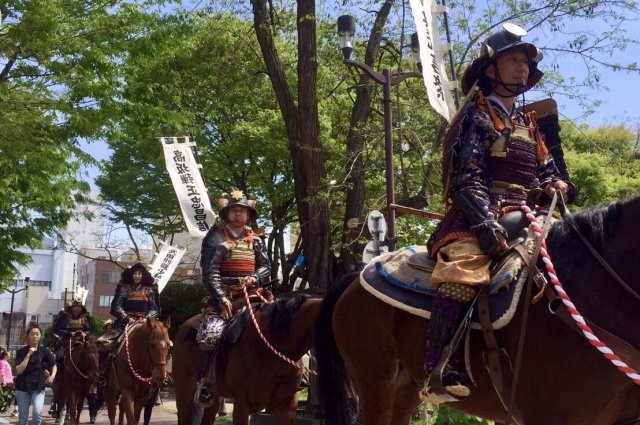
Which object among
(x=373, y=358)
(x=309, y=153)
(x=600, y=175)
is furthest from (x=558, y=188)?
(x=600, y=175)

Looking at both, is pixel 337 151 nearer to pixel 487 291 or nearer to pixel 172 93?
pixel 172 93

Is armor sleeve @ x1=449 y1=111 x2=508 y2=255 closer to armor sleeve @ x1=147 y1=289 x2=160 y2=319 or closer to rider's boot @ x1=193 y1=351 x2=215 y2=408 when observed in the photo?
rider's boot @ x1=193 y1=351 x2=215 y2=408

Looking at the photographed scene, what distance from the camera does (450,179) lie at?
4934mm

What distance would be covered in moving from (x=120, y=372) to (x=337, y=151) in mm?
9304

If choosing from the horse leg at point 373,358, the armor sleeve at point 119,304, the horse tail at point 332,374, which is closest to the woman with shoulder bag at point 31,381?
Answer: the armor sleeve at point 119,304

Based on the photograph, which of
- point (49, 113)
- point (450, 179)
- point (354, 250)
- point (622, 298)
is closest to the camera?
point (622, 298)

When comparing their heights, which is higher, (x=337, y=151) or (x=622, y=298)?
(x=337, y=151)

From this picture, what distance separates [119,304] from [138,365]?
192 cm

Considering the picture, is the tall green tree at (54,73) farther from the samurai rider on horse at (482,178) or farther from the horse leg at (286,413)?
the samurai rider on horse at (482,178)

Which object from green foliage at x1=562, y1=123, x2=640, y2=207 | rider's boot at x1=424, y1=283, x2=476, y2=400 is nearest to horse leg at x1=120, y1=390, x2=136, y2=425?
rider's boot at x1=424, y1=283, x2=476, y2=400

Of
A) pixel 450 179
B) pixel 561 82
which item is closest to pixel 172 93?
pixel 561 82

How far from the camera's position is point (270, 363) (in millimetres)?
8344

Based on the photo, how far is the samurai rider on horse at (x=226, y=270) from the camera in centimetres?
910

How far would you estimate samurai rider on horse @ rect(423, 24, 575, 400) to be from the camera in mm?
4645
